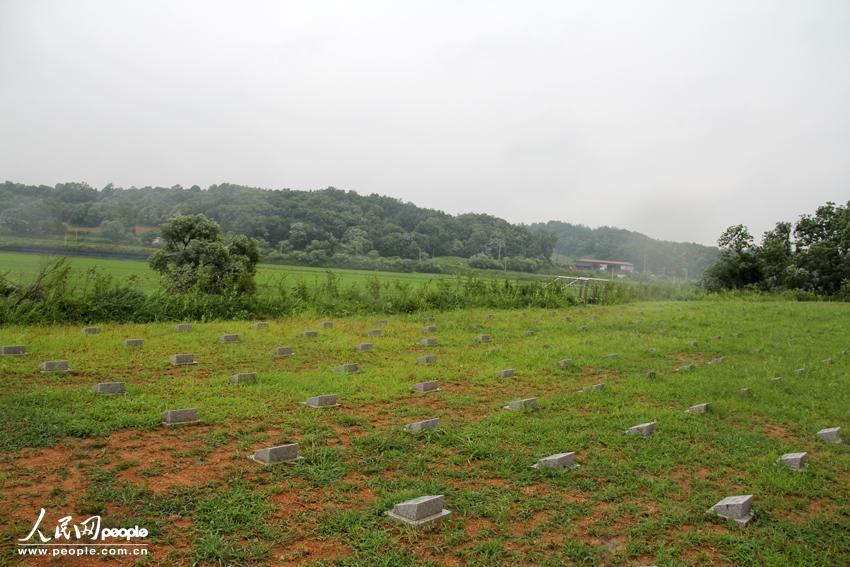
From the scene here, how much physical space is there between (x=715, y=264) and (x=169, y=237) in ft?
88.7

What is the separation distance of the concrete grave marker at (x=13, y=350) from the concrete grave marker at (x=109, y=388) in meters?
2.24

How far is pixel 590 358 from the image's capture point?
9.48 metres

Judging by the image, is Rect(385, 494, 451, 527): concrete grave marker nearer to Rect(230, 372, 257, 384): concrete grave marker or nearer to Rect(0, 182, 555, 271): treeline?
Rect(230, 372, 257, 384): concrete grave marker

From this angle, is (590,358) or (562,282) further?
(562,282)

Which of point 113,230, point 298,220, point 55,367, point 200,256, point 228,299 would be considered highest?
point 298,220

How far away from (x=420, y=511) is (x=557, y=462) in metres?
1.48

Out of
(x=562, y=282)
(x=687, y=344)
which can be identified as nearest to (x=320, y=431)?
(x=687, y=344)

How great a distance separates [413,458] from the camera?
467cm

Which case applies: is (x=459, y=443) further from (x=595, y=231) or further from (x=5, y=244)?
(x=595, y=231)

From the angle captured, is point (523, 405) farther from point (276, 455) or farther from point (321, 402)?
point (276, 455)

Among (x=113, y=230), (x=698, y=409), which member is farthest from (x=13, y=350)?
(x=113, y=230)

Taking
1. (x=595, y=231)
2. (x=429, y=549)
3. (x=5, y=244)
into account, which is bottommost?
(x=429, y=549)

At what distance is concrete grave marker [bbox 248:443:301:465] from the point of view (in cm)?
429

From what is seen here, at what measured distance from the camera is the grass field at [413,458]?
339 centimetres
